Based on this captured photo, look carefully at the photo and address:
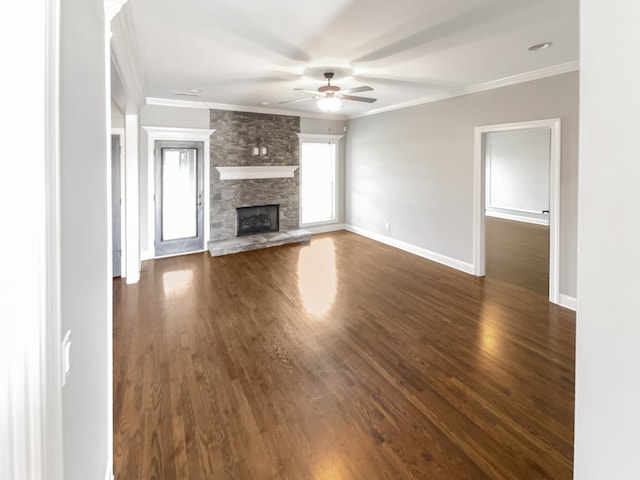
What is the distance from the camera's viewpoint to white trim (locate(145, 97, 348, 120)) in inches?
227

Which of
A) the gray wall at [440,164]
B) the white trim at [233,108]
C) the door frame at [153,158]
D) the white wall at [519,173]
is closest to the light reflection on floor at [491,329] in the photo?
the gray wall at [440,164]

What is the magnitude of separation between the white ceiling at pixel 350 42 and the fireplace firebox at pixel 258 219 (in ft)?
8.80

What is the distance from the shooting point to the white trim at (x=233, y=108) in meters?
5.75

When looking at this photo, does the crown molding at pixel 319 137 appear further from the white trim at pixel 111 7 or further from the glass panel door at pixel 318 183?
the white trim at pixel 111 7

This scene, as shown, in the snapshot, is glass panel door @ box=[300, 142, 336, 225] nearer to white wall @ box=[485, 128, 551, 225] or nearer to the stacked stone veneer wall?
the stacked stone veneer wall

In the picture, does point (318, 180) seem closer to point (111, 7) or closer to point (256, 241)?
point (256, 241)

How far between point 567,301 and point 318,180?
5.63 m

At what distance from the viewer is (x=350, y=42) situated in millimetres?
3221

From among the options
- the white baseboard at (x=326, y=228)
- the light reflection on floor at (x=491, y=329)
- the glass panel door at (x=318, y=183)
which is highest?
the glass panel door at (x=318, y=183)

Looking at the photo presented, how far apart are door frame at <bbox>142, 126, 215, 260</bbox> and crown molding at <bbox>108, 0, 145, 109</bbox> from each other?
1.81 meters

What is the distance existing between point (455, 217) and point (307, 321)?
3244 millimetres
